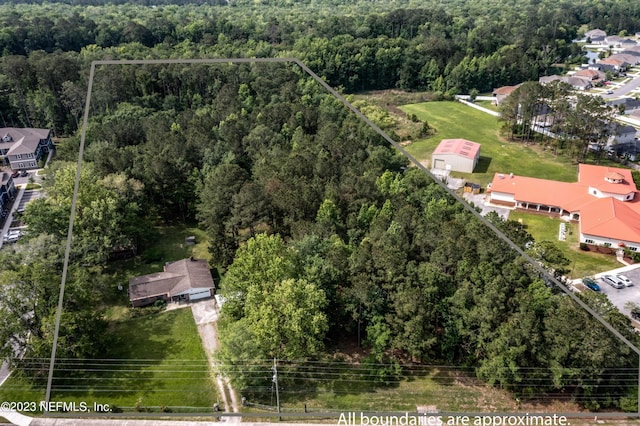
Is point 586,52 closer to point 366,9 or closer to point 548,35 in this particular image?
point 548,35

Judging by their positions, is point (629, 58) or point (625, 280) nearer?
point (625, 280)

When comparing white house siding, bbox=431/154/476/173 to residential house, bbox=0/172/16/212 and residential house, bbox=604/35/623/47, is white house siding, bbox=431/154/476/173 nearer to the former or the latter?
residential house, bbox=0/172/16/212

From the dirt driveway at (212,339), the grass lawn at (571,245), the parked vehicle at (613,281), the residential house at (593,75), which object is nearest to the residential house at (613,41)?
the residential house at (593,75)

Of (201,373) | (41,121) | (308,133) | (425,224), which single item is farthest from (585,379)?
(41,121)

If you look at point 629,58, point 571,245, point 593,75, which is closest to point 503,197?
point 571,245

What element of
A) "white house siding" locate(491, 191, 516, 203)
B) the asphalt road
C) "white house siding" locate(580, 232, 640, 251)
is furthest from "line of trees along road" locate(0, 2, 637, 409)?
"white house siding" locate(491, 191, 516, 203)

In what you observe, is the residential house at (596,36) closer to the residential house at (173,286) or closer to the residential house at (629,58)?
the residential house at (629,58)

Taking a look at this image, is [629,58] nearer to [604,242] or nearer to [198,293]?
[604,242]
